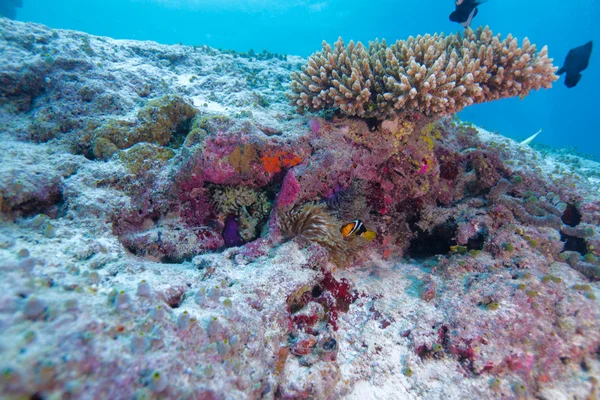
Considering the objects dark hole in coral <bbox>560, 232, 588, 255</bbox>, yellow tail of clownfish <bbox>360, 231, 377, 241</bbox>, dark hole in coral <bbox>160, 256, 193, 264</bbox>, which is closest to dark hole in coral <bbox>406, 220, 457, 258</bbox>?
yellow tail of clownfish <bbox>360, 231, 377, 241</bbox>

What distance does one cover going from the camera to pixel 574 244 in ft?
13.1

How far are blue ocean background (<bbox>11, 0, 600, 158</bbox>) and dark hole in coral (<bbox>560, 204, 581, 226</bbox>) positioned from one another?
7913cm

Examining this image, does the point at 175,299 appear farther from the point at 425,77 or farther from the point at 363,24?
the point at 363,24

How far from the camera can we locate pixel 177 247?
376 centimetres

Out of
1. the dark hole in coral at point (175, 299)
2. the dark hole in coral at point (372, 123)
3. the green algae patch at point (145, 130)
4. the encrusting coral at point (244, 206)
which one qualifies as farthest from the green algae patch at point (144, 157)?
the dark hole in coral at point (372, 123)

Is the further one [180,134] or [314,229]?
[180,134]

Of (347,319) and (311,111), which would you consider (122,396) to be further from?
(311,111)

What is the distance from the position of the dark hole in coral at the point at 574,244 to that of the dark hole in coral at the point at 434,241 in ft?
4.98

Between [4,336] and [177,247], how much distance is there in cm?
223

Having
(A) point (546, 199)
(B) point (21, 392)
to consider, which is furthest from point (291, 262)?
(A) point (546, 199)

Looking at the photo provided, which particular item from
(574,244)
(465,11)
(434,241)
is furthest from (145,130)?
(574,244)

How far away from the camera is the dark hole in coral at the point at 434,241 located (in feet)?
14.1

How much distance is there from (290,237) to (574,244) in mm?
4071

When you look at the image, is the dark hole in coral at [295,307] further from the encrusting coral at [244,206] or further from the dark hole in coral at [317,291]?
the encrusting coral at [244,206]
